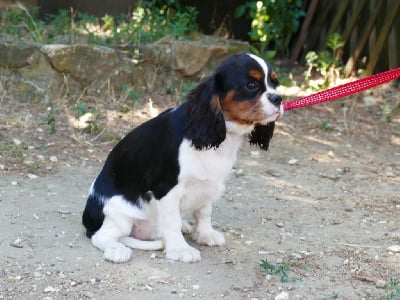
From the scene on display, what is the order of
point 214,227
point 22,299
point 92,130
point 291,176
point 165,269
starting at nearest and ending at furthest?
point 22,299
point 165,269
point 214,227
point 291,176
point 92,130

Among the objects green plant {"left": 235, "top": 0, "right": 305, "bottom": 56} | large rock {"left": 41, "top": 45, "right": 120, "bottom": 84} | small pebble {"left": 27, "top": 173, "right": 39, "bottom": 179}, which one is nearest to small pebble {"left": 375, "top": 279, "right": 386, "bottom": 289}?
small pebble {"left": 27, "top": 173, "right": 39, "bottom": 179}

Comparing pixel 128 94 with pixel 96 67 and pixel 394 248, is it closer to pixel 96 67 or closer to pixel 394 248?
pixel 96 67

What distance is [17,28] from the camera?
8.09 meters

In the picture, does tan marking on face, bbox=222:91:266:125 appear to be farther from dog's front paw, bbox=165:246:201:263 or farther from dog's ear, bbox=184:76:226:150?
dog's front paw, bbox=165:246:201:263

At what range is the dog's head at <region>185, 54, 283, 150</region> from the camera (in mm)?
4098

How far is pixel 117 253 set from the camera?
14.2ft

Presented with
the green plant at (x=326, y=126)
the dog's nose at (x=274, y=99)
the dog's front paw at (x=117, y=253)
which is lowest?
the green plant at (x=326, y=126)

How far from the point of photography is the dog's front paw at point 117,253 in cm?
431

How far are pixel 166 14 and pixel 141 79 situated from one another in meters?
1.45

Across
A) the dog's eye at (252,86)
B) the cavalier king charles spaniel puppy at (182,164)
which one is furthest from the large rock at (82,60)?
the dog's eye at (252,86)

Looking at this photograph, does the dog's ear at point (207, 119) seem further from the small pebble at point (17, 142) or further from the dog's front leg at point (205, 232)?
the small pebble at point (17, 142)

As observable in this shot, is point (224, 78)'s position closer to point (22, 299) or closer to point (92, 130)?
point (22, 299)

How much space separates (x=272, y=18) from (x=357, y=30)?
103 cm

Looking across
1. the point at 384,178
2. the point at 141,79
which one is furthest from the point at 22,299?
the point at 141,79
